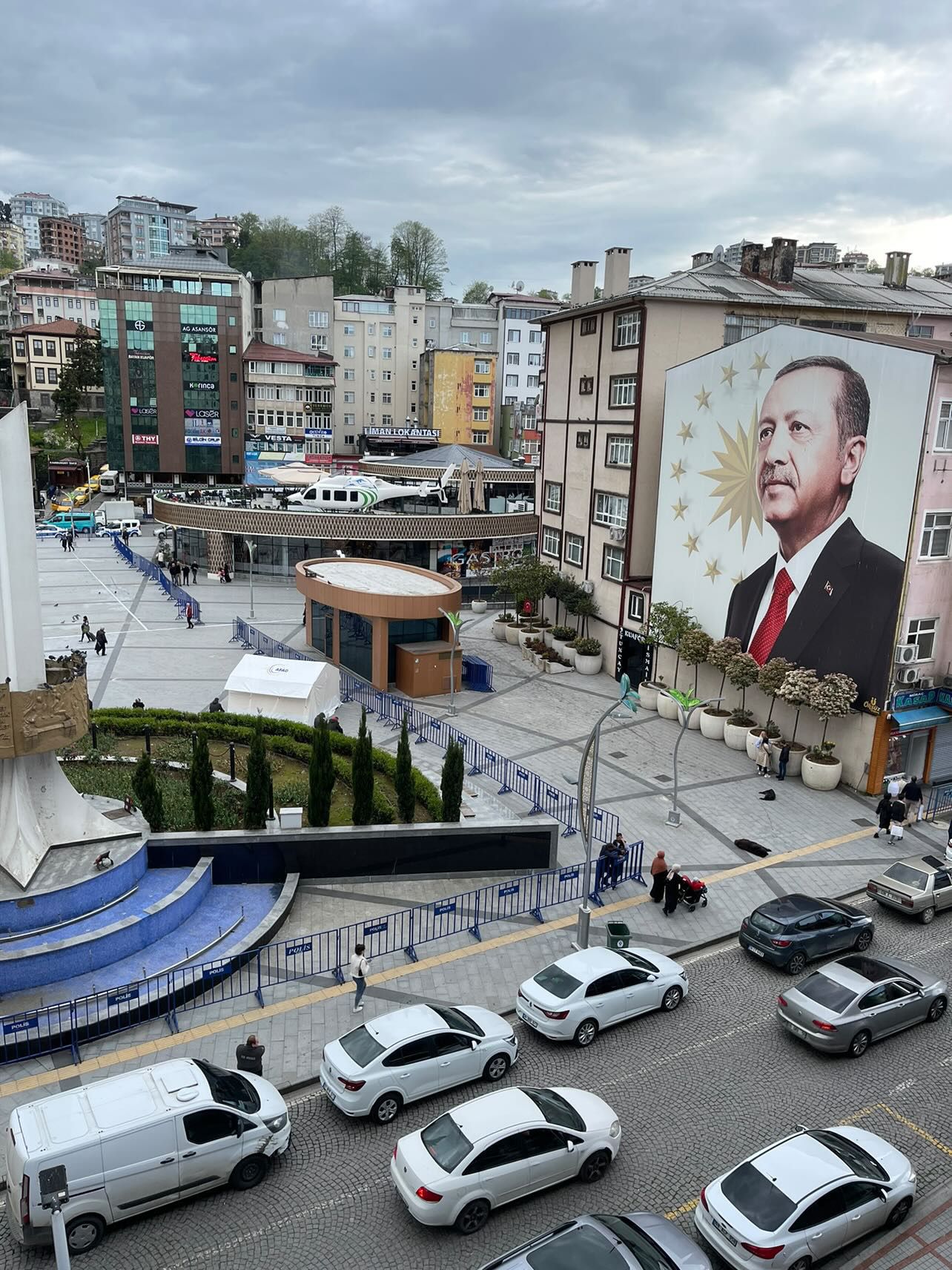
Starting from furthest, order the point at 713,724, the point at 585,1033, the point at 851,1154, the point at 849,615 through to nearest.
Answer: the point at 713,724 < the point at 849,615 < the point at 585,1033 < the point at 851,1154

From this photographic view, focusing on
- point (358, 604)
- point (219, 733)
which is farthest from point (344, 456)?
point (219, 733)

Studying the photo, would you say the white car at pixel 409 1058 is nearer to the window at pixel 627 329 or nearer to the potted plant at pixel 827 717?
the potted plant at pixel 827 717

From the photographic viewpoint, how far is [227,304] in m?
79.8

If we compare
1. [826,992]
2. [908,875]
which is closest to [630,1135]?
[826,992]

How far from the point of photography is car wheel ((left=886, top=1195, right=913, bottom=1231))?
1161 centimetres

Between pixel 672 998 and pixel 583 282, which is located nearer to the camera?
pixel 672 998

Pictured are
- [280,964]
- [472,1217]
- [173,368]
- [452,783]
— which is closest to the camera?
[472,1217]

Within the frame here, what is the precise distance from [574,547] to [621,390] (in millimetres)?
7663

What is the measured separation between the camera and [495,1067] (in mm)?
14359

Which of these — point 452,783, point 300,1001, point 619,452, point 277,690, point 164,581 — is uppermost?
point 619,452

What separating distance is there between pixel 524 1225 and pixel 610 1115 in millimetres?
1800

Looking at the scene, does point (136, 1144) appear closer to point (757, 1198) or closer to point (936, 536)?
point (757, 1198)

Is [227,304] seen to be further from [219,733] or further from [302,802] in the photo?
[302,802]

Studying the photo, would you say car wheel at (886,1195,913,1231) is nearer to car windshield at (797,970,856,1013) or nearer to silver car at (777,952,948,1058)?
silver car at (777,952,948,1058)
